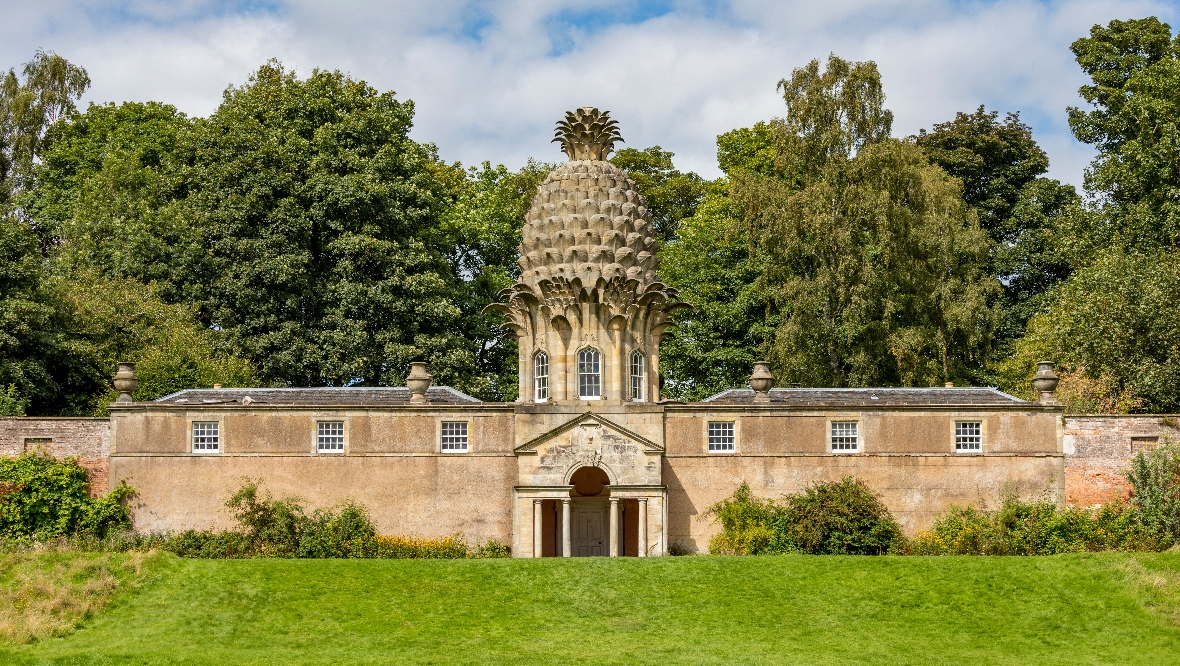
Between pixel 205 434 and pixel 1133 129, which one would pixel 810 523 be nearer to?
pixel 205 434

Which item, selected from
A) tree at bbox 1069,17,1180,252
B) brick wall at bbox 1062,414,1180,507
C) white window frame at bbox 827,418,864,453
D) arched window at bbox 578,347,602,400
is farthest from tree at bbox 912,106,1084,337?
arched window at bbox 578,347,602,400

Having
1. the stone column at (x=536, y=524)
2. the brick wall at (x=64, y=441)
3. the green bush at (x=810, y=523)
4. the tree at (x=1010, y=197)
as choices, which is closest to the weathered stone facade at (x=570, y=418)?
the brick wall at (x=64, y=441)

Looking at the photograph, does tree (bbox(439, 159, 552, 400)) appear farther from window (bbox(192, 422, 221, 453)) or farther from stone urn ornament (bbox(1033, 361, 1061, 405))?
stone urn ornament (bbox(1033, 361, 1061, 405))

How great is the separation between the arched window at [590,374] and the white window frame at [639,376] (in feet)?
3.50

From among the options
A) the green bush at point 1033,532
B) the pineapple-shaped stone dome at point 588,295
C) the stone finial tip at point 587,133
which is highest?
the stone finial tip at point 587,133

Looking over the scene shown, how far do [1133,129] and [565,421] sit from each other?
26.9m

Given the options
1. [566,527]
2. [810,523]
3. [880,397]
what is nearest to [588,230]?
[566,527]

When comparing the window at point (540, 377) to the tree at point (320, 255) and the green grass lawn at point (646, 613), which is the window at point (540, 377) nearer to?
the green grass lawn at point (646, 613)

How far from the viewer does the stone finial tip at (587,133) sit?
41.6 meters

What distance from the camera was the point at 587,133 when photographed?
1640 inches

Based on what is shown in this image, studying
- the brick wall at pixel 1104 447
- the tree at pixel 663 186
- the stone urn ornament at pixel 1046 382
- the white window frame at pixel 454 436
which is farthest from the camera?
the tree at pixel 663 186

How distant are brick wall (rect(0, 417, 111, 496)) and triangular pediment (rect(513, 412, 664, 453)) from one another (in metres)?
12.4

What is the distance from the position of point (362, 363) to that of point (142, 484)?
41.5 feet

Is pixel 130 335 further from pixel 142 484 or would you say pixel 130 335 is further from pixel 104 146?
pixel 104 146
